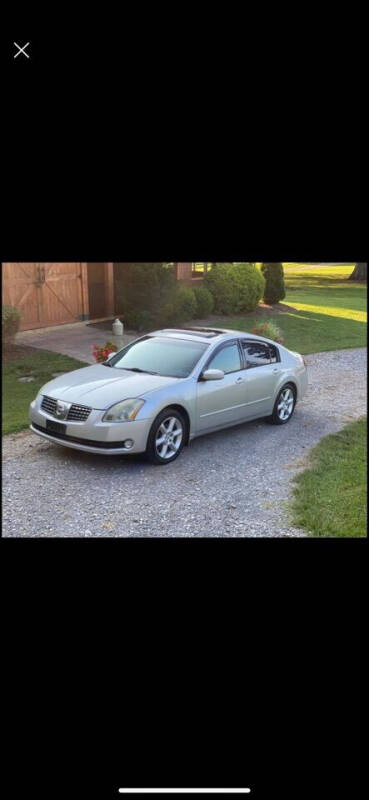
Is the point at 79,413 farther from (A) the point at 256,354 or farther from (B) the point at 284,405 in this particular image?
(B) the point at 284,405

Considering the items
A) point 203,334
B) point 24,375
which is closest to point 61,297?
point 24,375

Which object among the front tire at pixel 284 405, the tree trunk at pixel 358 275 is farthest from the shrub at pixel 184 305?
the tree trunk at pixel 358 275

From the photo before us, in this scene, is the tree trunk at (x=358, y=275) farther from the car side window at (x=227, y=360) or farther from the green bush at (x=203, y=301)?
the car side window at (x=227, y=360)

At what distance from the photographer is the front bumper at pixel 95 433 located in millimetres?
4992

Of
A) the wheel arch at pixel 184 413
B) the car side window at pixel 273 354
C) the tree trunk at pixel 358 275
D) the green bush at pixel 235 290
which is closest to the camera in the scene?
the tree trunk at pixel 358 275

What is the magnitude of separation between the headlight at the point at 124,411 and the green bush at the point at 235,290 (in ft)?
3.40

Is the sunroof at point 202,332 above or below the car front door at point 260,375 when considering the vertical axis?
above

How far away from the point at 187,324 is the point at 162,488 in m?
Answer: 1.47

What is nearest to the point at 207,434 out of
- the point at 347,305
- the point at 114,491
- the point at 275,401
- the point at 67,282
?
the point at 275,401

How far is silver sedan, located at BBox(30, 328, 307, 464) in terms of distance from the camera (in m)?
5.04

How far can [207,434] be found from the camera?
19.7ft

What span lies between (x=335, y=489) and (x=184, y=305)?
184 cm

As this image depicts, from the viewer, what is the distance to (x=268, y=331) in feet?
21.5

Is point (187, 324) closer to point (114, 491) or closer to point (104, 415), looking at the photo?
point (104, 415)
